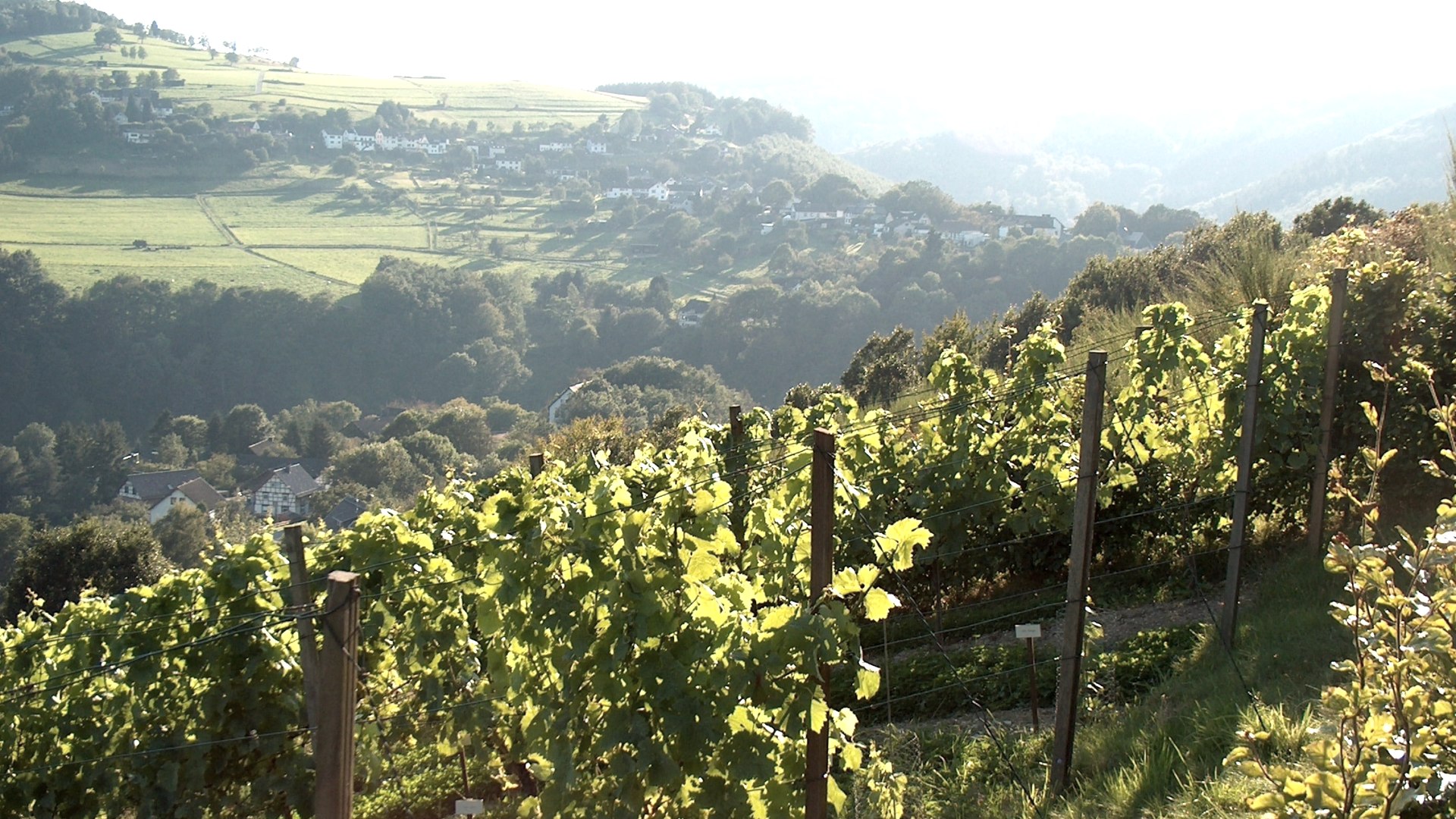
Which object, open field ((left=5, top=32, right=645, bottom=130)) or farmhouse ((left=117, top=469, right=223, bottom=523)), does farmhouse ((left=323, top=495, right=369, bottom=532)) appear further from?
open field ((left=5, top=32, right=645, bottom=130))

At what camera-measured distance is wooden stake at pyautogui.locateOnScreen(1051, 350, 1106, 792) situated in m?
4.48

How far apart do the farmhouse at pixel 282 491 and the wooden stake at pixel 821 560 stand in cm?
4786

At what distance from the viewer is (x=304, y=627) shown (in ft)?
10.1

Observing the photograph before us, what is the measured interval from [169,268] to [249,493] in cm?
3127

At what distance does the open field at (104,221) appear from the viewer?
80.1 meters

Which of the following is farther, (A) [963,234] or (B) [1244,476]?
(A) [963,234]

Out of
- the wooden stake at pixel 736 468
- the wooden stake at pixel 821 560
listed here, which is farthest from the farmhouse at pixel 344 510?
the wooden stake at pixel 821 560

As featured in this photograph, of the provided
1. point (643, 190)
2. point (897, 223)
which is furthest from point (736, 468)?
Answer: point (643, 190)

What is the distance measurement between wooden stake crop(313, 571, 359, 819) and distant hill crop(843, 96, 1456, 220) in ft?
343

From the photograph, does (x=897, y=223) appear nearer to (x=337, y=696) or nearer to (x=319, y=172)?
(x=319, y=172)

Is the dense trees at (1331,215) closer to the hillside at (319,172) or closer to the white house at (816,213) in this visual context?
the hillside at (319,172)

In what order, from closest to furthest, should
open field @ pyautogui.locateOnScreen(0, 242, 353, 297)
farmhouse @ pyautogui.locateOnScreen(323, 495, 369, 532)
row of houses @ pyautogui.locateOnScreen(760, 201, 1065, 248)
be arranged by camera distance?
farmhouse @ pyautogui.locateOnScreen(323, 495, 369, 532) → open field @ pyautogui.locateOnScreen(0, 242, 353, 297) → row of houses @ pyautogui.locateOnScreen(760, 201, 1065, 248)

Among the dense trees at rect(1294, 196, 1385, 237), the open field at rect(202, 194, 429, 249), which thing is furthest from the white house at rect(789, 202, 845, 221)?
the dense trees at rect(1294, 196, 1385, 237)

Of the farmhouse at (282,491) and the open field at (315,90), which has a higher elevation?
the open field at (315,90)
